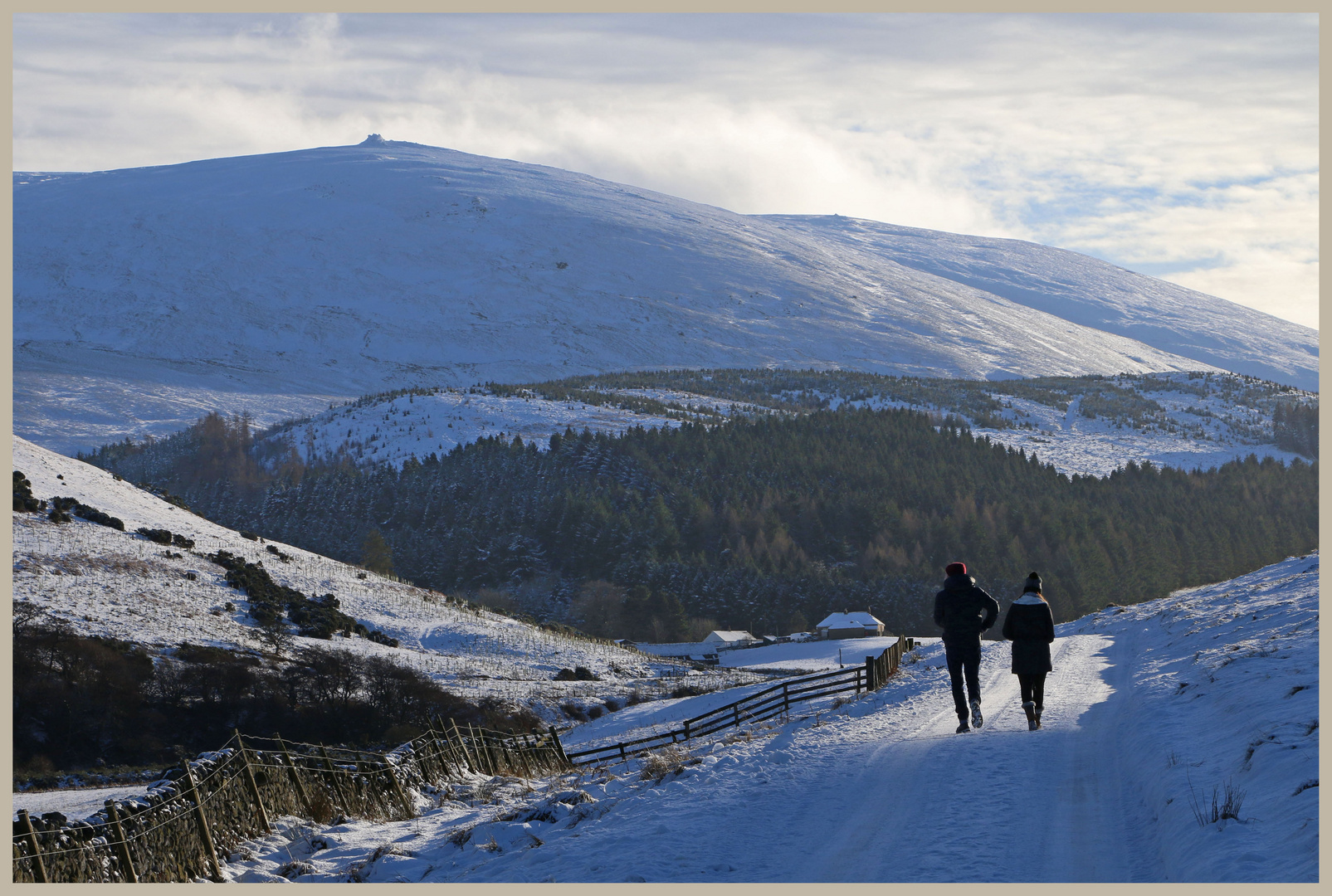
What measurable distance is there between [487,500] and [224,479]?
4737 centimetres

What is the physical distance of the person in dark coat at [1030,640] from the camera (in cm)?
1541

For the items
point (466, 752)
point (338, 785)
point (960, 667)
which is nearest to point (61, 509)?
point (466, 752)

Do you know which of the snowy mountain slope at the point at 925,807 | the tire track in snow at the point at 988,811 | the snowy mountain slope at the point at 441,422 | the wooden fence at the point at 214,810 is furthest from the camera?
the snowy mountain slope at the point at 441,422

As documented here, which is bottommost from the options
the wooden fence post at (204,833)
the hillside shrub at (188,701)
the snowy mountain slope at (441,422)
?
the hillside shrub at (188,701)

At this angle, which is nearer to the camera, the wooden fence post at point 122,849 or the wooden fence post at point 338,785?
the wooden fence post at point 122,849

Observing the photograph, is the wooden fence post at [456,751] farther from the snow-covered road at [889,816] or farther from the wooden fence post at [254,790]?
the snow-covered road at [889,816]

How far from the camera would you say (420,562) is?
364 feet

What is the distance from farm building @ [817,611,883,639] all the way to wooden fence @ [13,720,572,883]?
2730 inches

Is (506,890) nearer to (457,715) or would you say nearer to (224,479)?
(457,715)

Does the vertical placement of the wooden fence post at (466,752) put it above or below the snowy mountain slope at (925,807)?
below

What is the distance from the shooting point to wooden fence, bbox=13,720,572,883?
10844mm

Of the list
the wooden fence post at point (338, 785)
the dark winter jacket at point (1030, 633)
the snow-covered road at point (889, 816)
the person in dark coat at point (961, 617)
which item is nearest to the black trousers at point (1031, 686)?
the dark winter jacket at point (1030, 633)

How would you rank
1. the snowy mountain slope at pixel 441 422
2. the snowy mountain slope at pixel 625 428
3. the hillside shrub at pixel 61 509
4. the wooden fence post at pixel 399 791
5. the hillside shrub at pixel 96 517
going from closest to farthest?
the wooden fence post at pixel 399 791 < the hillside shrub at pixel 61 509 < the hillside shrub at pixel 96 517 < the snowy mountain slope at pixel 441 422 < the snowy mountain slope at pixel 625 428

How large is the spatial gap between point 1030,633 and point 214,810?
11.2m
